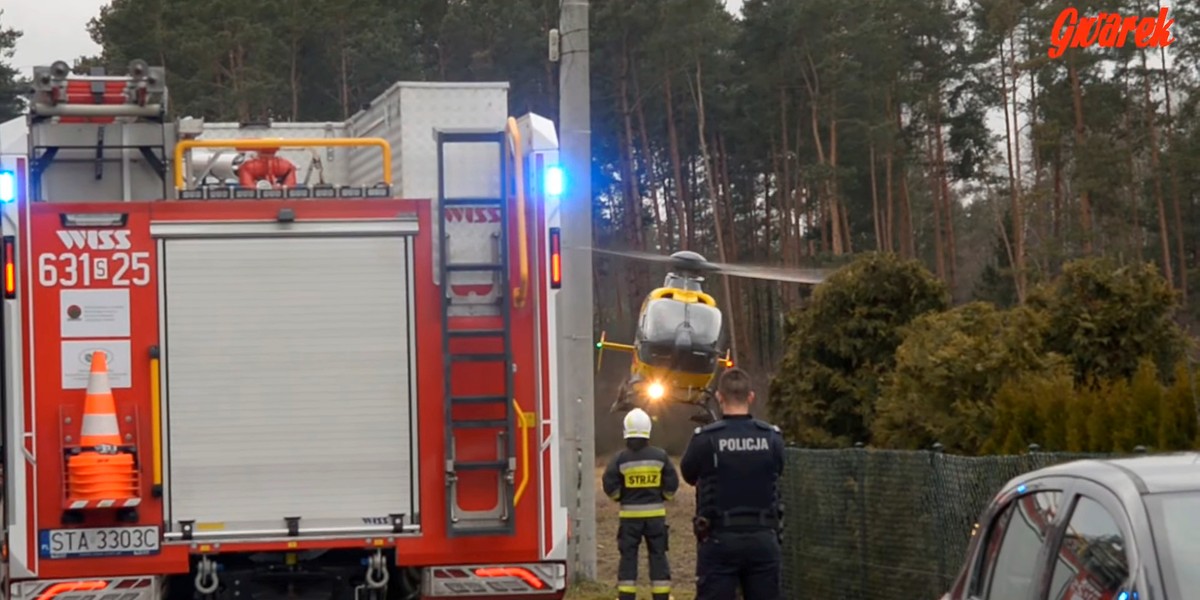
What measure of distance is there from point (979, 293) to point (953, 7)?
794cm

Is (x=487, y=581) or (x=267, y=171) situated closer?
(x=487, y=581)

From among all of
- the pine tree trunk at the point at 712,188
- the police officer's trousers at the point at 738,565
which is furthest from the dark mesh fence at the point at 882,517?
the pine tree trunk at the point at 712,188

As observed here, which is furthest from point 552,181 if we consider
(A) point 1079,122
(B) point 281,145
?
(A) point 1079,122

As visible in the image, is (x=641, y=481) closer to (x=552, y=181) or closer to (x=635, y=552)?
(x=635, y=552)

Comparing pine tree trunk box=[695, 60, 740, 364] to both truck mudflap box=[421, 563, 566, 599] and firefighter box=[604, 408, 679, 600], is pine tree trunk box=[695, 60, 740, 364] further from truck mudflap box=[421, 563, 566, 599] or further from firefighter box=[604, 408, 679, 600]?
truck mudflap box=[421, 563, 566, 599]

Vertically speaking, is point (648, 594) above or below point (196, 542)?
below

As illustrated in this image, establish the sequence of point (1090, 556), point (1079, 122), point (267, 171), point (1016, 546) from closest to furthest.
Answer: point (1090, 556) → point (1016, 546) → point (267, 171) → point (1079, 122)

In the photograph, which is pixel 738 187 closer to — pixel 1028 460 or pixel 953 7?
pixel 953 7

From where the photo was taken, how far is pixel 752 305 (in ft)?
202

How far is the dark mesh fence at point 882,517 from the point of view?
448 inches

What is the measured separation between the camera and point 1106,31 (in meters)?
43.6

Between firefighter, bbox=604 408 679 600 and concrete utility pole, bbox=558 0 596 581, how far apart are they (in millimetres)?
2815

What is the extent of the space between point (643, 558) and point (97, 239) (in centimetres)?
1300

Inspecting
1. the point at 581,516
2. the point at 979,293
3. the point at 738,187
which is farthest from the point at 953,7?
the point at 581,516
